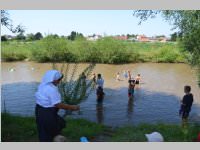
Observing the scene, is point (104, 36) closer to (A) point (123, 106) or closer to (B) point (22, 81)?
(B) point (22, 81)

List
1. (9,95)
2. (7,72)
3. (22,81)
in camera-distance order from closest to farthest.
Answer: (9,95)
(22,81)
(7,72)

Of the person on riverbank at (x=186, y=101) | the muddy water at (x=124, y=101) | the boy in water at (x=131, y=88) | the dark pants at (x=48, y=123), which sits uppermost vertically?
the dark pants at (x=48, y=123)

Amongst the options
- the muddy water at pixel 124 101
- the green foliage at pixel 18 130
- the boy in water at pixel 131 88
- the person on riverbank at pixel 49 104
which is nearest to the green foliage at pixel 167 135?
the green foliage at pixel 18 130

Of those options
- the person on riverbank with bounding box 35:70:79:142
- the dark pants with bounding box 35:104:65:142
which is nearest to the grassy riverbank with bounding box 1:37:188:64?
the dark pants with bounding box 35:104:65:142

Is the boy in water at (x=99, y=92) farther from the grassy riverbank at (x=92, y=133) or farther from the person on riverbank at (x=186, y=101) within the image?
the person on riverbank at (x=186, y=101)

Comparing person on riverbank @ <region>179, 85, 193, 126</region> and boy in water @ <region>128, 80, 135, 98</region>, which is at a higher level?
person on riverbank @ <region>179, 85, 193, 126</region>

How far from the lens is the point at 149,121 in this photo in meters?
17.0

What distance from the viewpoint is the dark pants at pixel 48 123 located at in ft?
19.4

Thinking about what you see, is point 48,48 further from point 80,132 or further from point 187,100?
point 80,132

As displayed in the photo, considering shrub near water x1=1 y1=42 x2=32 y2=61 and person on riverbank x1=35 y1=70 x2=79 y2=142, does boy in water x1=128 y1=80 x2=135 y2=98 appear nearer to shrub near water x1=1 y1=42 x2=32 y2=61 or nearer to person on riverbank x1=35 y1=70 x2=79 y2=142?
person on riverbank x1=35 y1=70 x2=79 y2=142

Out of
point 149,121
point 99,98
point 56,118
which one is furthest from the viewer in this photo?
point 99,98

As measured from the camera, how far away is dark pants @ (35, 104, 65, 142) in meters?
5.91

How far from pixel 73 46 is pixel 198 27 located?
41.3 m

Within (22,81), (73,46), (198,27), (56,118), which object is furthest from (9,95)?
(73,46)
